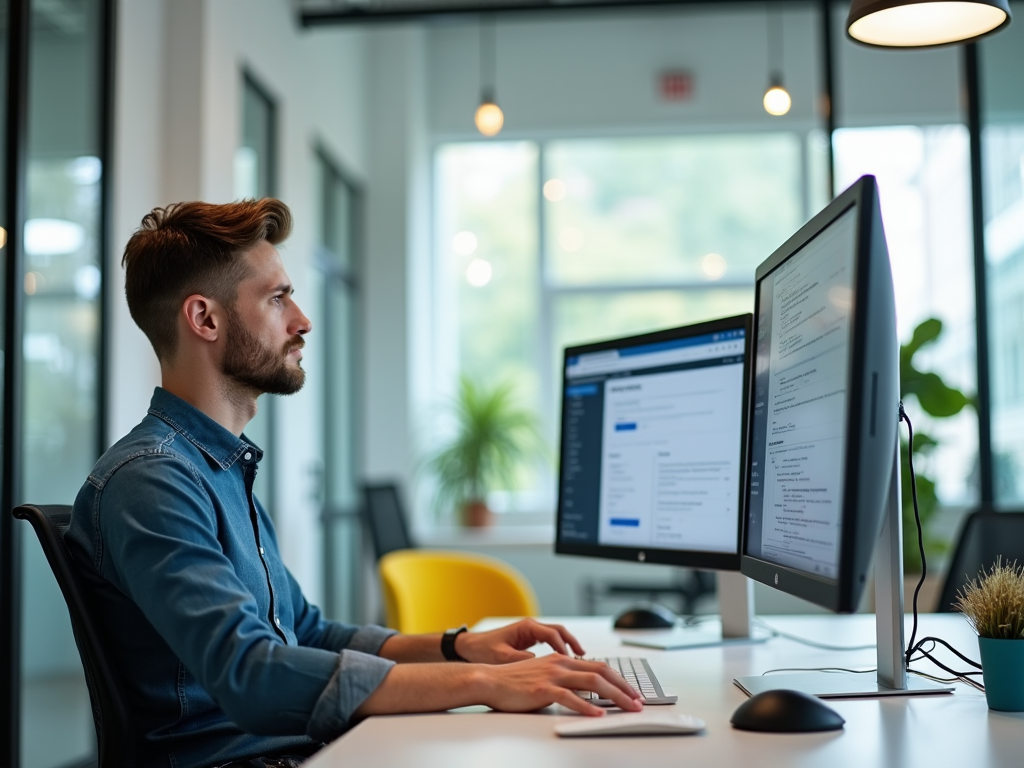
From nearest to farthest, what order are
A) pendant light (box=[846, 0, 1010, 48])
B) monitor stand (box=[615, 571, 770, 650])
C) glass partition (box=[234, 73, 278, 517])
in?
monitor stand (box=[615, 571, 770, 650]), pendant light (box=[846, 0, 1010, 48]), glass partition (box=[234, 73, 278, 517])

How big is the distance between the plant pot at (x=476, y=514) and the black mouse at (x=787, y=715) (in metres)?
5.22

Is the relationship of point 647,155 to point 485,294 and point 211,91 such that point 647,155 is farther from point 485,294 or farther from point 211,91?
point 211,91

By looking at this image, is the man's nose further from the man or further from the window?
the window

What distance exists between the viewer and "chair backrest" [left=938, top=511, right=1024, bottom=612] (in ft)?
7.25

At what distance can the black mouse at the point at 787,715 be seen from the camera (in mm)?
1101

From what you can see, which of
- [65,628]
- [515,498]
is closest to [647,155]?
[515,498]

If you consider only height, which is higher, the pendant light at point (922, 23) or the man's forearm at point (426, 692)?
the pendant light at point (922, 23)

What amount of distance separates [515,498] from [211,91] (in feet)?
12.3

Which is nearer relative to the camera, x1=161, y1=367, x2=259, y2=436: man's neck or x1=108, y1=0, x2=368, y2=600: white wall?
x1=161, y1=367, x2=259, y2=436: man's neck

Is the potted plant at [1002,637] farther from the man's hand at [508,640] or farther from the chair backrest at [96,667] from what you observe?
the chair backrest at [96,667]

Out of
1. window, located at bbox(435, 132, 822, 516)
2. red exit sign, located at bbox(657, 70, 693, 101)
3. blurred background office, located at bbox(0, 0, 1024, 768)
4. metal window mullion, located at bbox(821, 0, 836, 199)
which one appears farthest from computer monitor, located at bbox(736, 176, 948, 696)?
red exit sign, located at bbox(657, 70, 693, 101)

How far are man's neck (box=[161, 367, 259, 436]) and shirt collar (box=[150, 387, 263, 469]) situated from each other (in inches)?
1.5

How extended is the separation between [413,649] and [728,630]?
2.00 feet

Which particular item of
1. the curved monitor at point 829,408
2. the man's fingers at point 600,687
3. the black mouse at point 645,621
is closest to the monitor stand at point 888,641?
the curved monitor at point 829,408
